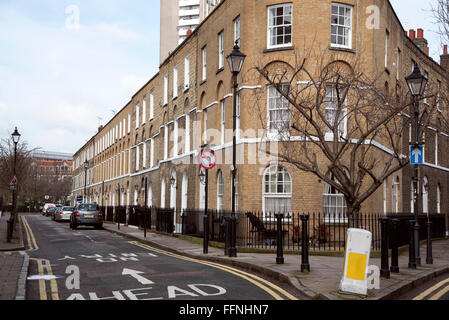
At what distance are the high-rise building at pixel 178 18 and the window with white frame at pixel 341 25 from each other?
224 feet

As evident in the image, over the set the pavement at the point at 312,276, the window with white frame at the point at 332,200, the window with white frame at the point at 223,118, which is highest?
the window with white frame at the point at 223,118

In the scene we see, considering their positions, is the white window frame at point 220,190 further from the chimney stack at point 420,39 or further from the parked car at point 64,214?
the parked car at point 64,214

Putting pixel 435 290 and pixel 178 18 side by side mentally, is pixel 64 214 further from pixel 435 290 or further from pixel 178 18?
pixel 178 18

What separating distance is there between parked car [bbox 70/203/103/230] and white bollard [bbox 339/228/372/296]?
85.7 feet

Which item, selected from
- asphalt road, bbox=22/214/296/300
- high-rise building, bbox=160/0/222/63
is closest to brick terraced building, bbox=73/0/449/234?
asphalt road, bbox=22/214/296/300

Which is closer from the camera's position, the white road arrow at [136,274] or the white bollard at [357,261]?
the white bollard at [357,261]

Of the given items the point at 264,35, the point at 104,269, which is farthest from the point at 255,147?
the point at 104,269

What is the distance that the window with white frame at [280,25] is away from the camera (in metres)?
20.3

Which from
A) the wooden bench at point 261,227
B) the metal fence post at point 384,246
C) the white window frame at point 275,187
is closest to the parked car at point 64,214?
the white window frame at point 275,187

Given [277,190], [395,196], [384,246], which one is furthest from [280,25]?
[384,246]
